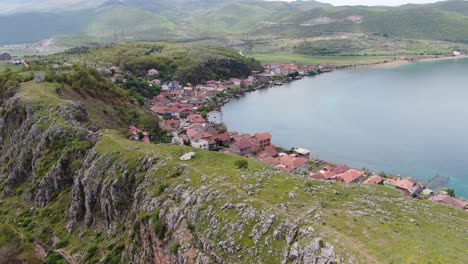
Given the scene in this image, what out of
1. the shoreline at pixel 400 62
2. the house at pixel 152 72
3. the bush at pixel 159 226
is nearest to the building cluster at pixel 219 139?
the house at pixel 152 72

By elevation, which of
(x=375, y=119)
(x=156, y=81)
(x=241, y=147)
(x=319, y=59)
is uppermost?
(x=156, y=81)

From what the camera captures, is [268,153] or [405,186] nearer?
[405,186]

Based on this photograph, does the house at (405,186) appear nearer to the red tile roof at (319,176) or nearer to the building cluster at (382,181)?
the building cluster at (382,181)

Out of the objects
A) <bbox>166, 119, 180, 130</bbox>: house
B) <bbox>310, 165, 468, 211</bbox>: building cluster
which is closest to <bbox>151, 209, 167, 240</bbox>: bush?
<bbox>310, 165, 468, 211</bbox>: building cluster

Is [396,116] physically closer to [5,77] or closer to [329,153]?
[329,153]

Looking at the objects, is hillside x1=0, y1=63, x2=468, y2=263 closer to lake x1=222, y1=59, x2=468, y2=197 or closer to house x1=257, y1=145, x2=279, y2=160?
house x1=257, y1=145, x2=279, y2=160

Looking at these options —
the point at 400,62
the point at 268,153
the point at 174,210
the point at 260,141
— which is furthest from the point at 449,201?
the point at 400,62

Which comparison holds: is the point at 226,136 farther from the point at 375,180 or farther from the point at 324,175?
the point at 375,180

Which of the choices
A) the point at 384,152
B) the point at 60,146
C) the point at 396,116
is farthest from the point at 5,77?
the point at 396,116
